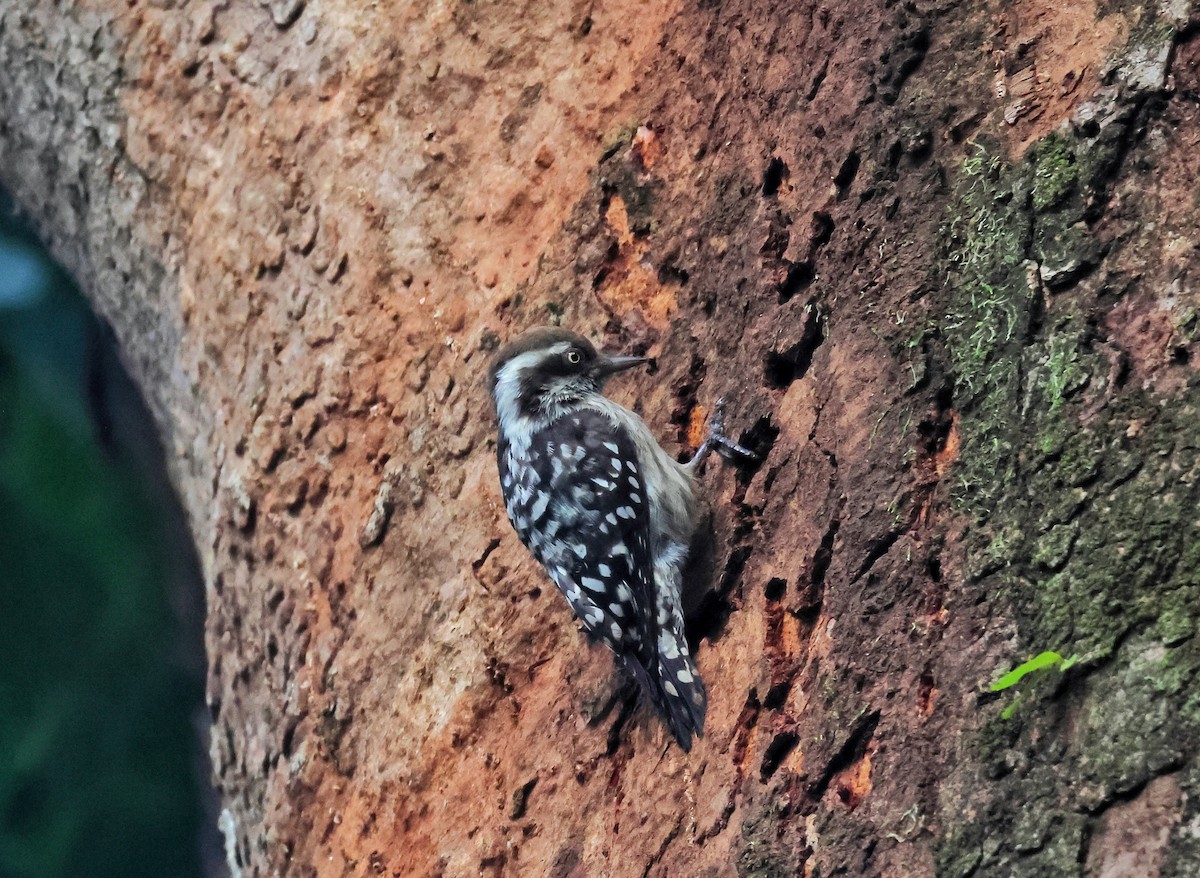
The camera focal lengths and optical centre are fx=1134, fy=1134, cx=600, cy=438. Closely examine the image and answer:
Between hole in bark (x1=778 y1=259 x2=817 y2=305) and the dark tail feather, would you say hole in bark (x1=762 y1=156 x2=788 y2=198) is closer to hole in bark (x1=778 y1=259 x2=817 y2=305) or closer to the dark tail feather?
hole in bark (x1=778 y1=259 x2=817 y2=305)

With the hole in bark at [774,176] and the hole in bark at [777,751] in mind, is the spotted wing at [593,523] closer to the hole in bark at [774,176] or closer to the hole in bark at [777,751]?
the hole in bark at [777,751]

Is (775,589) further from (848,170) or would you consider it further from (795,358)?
(848,170)

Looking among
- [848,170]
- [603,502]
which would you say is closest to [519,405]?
[603,502]

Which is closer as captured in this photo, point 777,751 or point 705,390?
point 777,751

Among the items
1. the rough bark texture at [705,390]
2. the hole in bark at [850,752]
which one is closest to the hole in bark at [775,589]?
the rough bark texture at [705,390]

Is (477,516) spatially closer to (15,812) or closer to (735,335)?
(735,335)
